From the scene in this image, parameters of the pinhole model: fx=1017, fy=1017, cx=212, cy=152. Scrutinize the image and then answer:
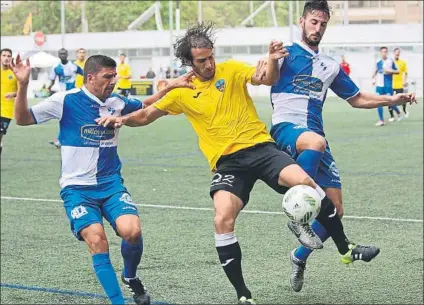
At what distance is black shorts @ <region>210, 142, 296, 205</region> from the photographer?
7949 mm

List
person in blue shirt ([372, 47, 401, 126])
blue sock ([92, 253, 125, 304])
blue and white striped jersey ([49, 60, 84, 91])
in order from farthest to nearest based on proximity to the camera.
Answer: person in blue shirt ([372, 47, 401, 126])
blue and white striped jersey ([49, 60, 84, 91])
blue sock ([92, 253, 125, 304])

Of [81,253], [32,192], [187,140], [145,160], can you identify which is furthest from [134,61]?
[81,253]

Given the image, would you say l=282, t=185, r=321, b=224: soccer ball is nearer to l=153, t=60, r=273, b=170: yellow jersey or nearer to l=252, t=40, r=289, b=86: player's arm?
l=153, t=60, r=273, b=170: yellow jersey

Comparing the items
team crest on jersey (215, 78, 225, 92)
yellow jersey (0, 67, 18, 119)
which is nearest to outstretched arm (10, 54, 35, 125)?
team crest on jersey (215, 78, 225, 92)

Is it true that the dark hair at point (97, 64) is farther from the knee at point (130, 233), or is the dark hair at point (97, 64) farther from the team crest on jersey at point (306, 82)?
the team crest on jersey at point (306, 82)

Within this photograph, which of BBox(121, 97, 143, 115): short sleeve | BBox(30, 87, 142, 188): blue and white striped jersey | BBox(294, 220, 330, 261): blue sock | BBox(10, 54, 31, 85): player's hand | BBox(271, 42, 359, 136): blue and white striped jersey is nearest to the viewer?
BBox(10, 54, 31, 85): player's hand

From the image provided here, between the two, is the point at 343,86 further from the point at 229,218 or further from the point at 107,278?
the point at 107,278

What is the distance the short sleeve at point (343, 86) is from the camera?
8930 mm

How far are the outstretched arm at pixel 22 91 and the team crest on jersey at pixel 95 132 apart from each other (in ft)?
1.36

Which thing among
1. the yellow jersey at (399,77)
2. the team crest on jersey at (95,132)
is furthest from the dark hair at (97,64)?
the yellow jersey at (399,77)

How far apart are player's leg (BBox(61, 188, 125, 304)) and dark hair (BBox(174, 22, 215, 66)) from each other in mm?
1359

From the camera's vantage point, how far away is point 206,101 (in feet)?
26.5

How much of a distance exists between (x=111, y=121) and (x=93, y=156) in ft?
1.41

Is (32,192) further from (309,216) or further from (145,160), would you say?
(309,216)
